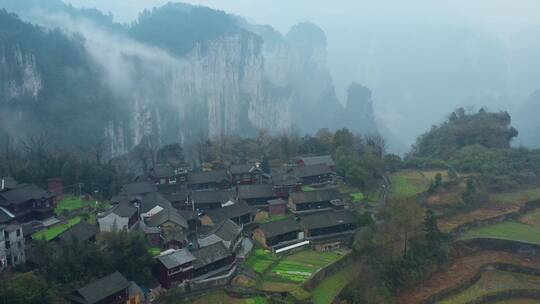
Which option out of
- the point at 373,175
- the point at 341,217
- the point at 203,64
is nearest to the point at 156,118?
the point at 203,64

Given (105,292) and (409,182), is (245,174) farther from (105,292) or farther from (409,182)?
(105,292)

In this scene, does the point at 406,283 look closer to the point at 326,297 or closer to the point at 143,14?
the point at 326,297

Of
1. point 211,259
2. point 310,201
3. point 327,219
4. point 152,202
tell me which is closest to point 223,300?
point 211,259

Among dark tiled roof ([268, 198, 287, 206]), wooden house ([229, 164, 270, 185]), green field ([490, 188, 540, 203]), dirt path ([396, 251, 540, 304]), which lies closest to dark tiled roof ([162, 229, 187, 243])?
dark tiled roof ([268, 198, 287, 206])

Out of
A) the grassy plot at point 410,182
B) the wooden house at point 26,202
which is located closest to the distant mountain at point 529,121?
the grassy plot at point 410,182

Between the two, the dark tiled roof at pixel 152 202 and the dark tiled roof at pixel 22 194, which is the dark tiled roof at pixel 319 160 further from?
the dark tiled roof at pixel 22 194
